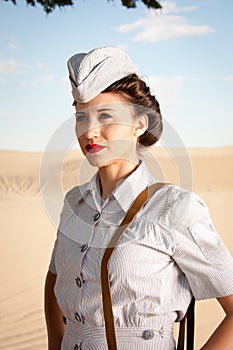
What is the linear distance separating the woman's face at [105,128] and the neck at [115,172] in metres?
0.03

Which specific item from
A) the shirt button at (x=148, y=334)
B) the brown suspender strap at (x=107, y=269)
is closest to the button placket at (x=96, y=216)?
the brown suspender strap at (x=107, y=269)

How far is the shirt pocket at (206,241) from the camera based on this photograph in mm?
1900

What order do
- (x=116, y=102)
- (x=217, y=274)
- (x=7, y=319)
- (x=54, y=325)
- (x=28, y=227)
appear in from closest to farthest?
(x=217, y=274) < (x=116, y=102) < (x=54, y=325) < (x=7, y=319) < (x=28, y=227)

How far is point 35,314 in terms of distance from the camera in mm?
7824

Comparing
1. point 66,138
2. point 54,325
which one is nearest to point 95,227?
point 66,138

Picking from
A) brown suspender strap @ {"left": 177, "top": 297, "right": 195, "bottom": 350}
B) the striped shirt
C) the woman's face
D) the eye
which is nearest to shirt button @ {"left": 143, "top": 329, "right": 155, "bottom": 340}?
the striped shirt

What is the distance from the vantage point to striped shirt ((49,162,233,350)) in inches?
75.4

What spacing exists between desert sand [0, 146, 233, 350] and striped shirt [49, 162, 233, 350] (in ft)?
0.52

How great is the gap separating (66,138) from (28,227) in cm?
1254

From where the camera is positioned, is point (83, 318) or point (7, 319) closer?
point (83, 318)

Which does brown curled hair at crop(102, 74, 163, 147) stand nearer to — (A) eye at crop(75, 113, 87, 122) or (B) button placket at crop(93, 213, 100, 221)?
(A) eye at crop(75, 113, 87, 122)

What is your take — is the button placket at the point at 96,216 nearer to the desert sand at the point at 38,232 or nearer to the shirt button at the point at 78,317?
the desert sand at the point at 38,232

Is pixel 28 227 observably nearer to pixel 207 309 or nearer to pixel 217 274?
pixel 207 309

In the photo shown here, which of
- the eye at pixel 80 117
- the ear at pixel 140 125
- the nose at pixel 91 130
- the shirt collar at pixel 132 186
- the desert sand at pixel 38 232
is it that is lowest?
the desert sand at pixel 38 232
